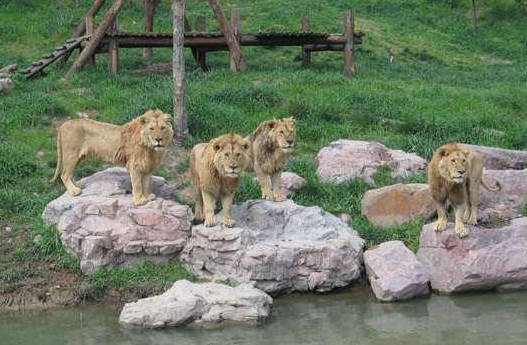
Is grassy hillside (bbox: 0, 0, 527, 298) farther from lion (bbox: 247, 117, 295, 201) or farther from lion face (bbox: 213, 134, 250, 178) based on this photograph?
lion face (bbox: 213, 134, 250, 178)

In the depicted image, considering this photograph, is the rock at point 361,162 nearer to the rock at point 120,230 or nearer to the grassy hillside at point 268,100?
the grassy hillside at point 268,100

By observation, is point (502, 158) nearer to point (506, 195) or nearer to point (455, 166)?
point (506, 195)

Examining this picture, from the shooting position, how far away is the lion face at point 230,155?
10.2 metres

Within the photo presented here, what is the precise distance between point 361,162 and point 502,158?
2195 mm

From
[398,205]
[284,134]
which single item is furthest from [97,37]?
[398,205]

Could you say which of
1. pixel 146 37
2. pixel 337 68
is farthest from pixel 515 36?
pixel 146 37

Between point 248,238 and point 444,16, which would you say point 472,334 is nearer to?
point 248,238

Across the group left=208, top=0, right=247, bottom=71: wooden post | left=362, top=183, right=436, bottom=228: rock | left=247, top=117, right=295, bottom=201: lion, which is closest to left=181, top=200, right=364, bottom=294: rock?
left=247, top=117, right=295, bottom=201: lion

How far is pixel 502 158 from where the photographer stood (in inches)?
528

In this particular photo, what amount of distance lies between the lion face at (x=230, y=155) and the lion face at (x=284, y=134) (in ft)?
2.59

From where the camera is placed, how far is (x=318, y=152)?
14883mm

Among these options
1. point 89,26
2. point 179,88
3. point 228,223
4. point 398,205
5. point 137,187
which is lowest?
point 398,205

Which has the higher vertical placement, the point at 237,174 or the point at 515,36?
the point at 237,174

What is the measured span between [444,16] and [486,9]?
1.92m
